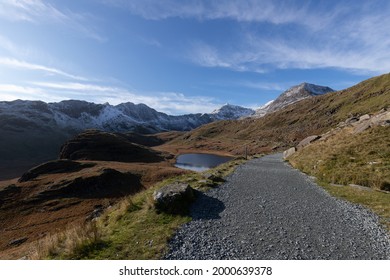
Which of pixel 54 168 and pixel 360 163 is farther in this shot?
pixel 54 168

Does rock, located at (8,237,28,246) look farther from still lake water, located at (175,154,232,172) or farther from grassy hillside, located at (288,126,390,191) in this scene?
still lake water, located at (175,154,232,172)

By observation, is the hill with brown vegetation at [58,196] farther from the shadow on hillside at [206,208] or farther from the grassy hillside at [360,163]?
the grassy hillside at [360,163]

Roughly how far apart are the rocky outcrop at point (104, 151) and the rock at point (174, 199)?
96446 millimetres

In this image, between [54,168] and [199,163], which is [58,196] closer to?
[54,168]

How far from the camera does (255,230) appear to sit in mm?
11703

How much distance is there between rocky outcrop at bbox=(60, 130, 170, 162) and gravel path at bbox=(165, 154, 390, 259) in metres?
96.9

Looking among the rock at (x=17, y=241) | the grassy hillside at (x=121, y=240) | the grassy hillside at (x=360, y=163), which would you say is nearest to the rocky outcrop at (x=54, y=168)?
the rock at (x=17, y=241)

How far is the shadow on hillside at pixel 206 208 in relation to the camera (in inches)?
536

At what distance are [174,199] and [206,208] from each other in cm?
180

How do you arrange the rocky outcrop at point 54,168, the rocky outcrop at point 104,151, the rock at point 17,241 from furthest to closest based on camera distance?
the rocky outcrop at point 104,151 → the rocky outcrop at point 54,168 → the rock at point 17,241

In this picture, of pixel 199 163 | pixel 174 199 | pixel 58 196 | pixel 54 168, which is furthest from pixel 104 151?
pixel 174 199

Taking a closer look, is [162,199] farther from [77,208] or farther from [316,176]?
[77,208]

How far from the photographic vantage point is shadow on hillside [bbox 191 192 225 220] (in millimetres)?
13624

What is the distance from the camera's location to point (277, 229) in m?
11.8
